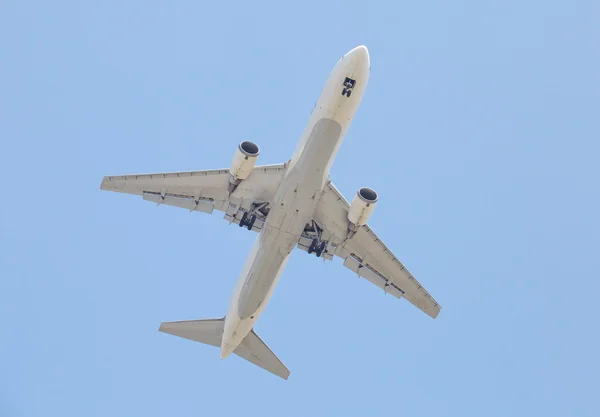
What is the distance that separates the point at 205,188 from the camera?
39.4 m

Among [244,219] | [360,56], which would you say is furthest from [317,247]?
[360,56]

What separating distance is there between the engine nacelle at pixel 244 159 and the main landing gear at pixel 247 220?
114 inches

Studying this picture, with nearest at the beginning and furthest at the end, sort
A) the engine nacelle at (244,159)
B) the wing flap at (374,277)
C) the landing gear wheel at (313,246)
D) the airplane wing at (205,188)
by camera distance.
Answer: the engine nacelle at (244,159), the airplane wing at (205,188), the landing gear wheel at (313,246), the wing flap at (374,277)

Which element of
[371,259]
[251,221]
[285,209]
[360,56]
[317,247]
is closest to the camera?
[360,56]

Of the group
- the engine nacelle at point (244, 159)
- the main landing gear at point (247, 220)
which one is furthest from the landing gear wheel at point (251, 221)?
the engine nacelle at point (244, 159)

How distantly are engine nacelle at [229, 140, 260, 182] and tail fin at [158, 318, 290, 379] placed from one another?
978 cm

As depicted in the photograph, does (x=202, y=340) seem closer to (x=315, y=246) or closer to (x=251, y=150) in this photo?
(x=315, y=246)

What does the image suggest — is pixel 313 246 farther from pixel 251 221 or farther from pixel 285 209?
pixel 285 209

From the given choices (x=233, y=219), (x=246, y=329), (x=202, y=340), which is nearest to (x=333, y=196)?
(x=233, y=219)

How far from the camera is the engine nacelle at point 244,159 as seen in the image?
36281 millimetres

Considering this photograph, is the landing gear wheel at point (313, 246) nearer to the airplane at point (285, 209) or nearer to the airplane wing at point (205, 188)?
the airplane at point (285, 209)

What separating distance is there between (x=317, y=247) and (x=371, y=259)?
336 cm

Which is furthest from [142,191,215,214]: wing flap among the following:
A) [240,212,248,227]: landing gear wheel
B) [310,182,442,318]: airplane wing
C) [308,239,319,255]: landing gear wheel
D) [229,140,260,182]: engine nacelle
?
[310,182,442,318]: airplane wing

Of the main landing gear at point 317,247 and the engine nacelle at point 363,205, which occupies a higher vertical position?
the engine nacelle at point 363,205
